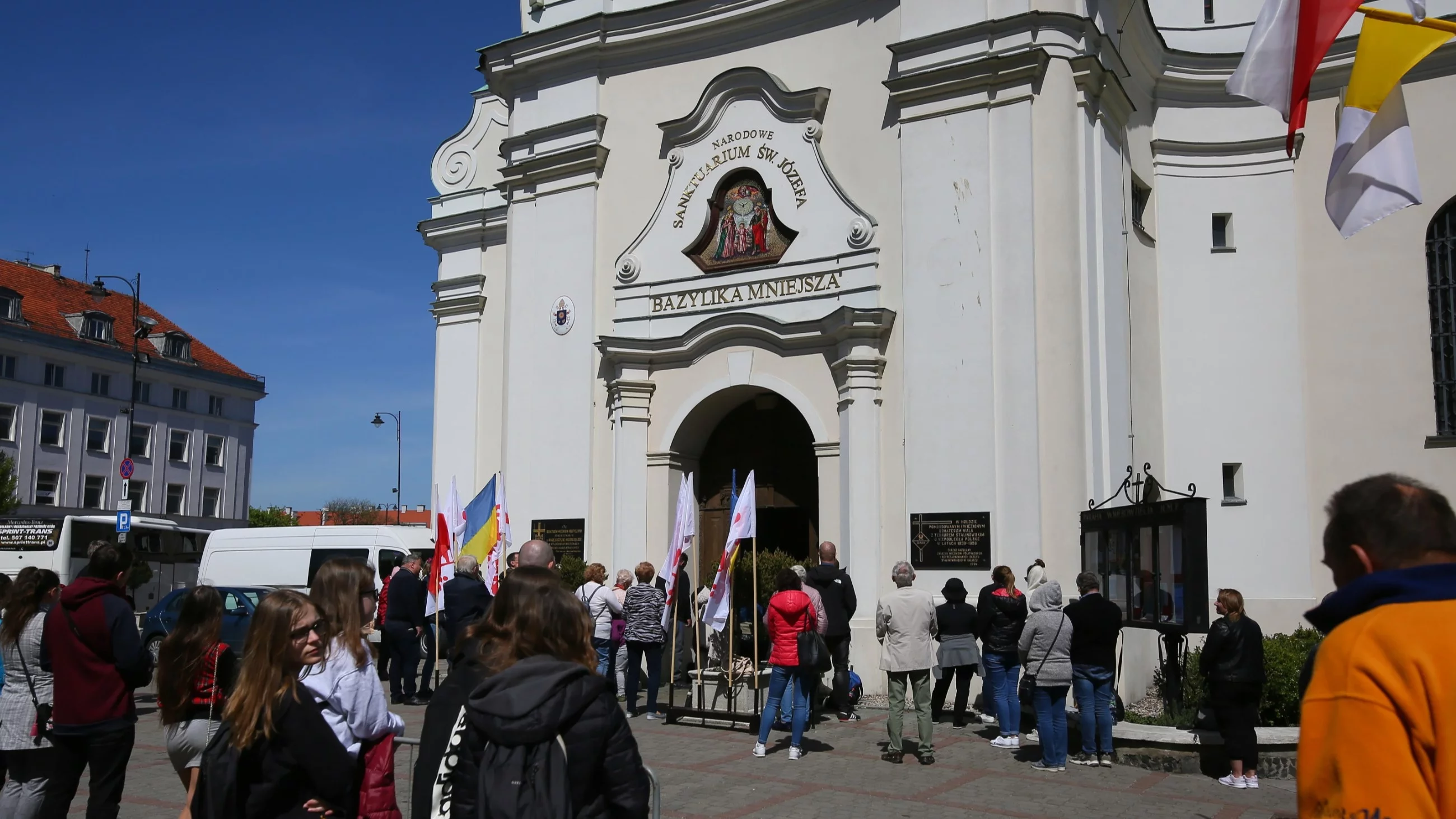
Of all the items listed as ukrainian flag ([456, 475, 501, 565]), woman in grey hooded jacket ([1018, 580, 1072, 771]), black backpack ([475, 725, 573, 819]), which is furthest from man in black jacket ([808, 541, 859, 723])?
black backpack ([475, 725, 573, 819])

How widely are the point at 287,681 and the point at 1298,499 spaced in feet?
55.6

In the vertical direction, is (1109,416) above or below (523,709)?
above

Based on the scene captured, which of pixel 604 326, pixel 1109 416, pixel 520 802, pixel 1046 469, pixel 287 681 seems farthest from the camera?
pixel 604 326

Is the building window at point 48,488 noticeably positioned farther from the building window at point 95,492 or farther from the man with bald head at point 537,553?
the man with bald head at point 537,553

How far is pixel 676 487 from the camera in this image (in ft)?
59.3

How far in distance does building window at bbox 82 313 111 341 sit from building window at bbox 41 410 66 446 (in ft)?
13.3

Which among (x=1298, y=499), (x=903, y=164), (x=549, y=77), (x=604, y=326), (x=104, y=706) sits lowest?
(x=104, y=706)

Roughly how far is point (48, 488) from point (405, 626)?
4639 cm

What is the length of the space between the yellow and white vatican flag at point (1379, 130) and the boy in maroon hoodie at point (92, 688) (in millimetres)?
8551

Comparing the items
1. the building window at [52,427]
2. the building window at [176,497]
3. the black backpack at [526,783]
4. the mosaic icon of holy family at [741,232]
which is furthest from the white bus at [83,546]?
the black backpack at [526,783]

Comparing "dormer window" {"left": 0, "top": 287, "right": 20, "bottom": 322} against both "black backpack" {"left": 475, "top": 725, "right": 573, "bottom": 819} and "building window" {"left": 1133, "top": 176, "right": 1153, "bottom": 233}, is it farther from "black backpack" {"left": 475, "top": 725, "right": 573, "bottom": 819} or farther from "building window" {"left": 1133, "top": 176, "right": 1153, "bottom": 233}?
"black backpack" {"left": 475, "top": 725, "right": 573, "bottom": 819}

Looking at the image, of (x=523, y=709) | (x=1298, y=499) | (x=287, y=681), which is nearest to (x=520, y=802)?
(x=523, y=709)

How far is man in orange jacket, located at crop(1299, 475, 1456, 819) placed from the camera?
2.02 meters

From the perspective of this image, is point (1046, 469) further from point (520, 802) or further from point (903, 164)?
point (520, 802)
